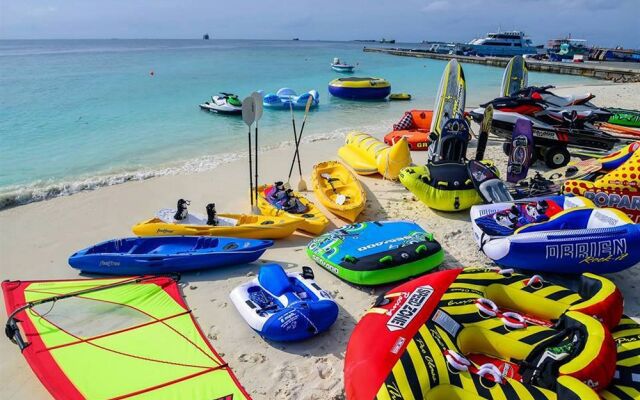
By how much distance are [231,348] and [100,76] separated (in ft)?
109

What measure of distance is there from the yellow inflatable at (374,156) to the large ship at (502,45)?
5302 cm

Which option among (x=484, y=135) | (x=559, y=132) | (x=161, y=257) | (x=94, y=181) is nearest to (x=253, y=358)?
(x=161, y=257)

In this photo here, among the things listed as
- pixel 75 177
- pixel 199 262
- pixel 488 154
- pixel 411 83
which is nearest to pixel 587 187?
pixel 488 154

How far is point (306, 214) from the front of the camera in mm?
6809

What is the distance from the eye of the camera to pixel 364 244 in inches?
216

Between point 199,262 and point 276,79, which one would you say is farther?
point 276,79

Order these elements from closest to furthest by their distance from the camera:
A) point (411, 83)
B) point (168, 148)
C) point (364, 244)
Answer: point (364, 244), point (168, 148), point (411, 83)

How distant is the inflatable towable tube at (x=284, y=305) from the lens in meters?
4.09

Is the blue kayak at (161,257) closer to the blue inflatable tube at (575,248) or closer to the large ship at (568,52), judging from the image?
the blue inflatable tube at (575,248)

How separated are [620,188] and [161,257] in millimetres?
6248

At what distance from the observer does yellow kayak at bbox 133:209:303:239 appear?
6.14 m

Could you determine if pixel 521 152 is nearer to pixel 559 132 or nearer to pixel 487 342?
pixel 559 132

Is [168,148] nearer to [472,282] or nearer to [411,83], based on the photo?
[472,282]

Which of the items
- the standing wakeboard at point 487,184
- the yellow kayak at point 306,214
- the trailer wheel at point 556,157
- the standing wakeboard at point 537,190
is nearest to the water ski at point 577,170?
the trailer wheel at point 556,157
